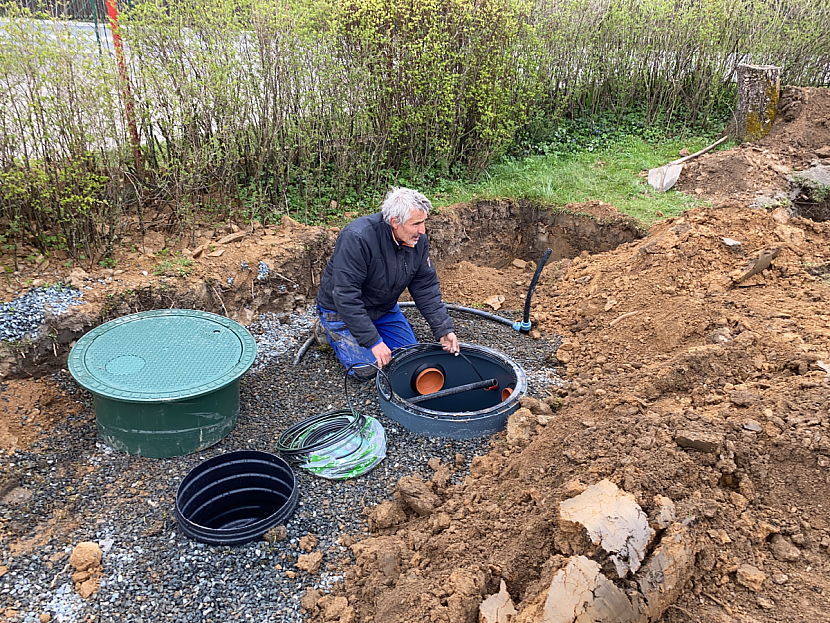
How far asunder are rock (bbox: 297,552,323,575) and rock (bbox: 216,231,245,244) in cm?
296

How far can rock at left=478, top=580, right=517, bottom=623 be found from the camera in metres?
2.12

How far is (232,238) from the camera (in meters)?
4.86

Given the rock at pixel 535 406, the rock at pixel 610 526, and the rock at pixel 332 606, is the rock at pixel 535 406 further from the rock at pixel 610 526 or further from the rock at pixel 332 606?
the rock at pixel 332 606

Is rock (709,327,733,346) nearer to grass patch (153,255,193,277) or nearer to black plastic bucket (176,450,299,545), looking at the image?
black plastic bucket (176,450,299,545)

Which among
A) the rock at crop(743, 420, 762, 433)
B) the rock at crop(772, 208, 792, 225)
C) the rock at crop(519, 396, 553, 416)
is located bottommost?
A: the rock at crop(519, 396, 553, 416)

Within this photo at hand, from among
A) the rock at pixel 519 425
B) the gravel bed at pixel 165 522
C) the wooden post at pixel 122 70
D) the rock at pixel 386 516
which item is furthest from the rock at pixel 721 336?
the wooden post at pixel 122 70

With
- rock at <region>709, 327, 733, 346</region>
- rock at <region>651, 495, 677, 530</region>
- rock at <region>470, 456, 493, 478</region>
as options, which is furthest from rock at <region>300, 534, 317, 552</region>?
rock at <region>709, 327, 733, 346</region>

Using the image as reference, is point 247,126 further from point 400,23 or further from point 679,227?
point 679,227

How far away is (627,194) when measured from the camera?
6.23 m

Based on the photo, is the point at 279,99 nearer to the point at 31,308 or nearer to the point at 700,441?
the point at 31,308

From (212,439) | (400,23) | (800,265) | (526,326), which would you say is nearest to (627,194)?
(800,265)

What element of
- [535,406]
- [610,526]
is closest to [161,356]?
[535,406]

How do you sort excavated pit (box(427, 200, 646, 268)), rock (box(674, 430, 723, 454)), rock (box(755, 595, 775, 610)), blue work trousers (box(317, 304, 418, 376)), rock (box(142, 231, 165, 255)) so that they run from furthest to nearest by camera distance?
1. excavated pit (box(427, 200, 646, 268))
2. rock (box(142, 231, 165, 255))
3. blue work trousers (box(317, 304, 418, 376))
4. rock (box(674, 430, 723, 454))
5. rock (box(755, 595, 775, 610))

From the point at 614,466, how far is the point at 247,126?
13.3 ft
